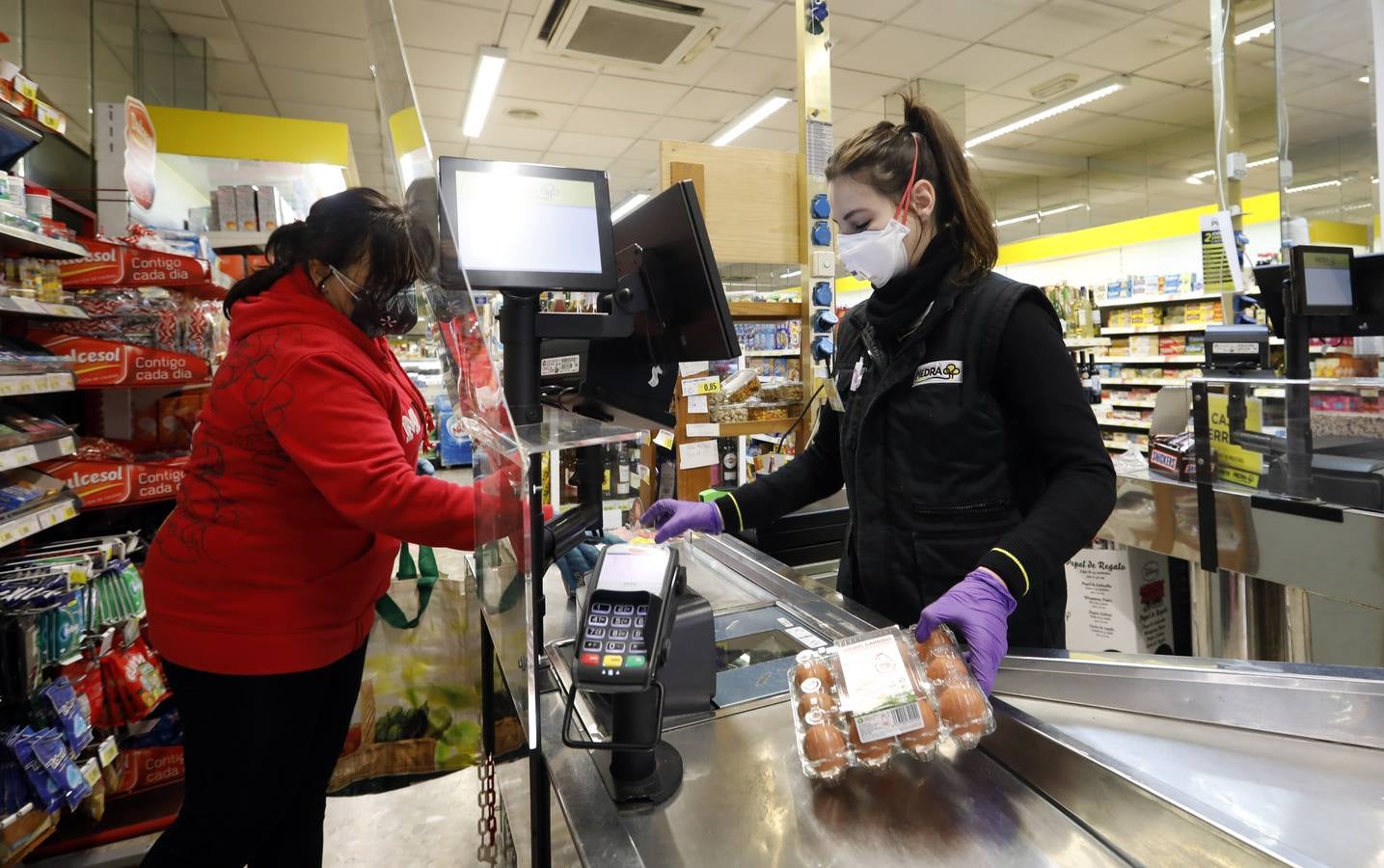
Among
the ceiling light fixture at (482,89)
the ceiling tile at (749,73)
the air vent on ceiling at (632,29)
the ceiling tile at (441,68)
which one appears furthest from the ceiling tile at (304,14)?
the ceiling tile at (749,73)

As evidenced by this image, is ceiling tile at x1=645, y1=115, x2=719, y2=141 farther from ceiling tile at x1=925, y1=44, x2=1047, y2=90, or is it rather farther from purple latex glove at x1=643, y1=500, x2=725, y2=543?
purple latex glove at x1=643, y1=500, x2=725, y2=543

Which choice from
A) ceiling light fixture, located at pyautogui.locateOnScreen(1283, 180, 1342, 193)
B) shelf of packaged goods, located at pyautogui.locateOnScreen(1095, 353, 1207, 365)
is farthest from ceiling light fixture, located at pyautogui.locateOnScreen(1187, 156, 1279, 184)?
shelf of packaged goods, located at pyautogui.locateOnScreen(1095, 353, 1207, 365)

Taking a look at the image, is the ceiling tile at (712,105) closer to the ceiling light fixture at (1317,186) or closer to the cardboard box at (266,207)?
the cardboard box at (266,207)

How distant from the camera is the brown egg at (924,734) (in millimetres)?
808

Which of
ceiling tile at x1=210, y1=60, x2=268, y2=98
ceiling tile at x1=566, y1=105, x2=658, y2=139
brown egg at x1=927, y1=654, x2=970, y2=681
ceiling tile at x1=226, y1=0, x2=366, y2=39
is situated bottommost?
brown egg at x1=927, y1=654, x2=970, y2=681

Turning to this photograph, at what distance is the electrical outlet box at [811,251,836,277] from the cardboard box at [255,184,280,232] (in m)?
3.05

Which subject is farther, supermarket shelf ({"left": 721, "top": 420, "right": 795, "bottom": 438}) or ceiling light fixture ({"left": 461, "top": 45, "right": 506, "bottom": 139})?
ceiling light fixture ({"left": 461, "top": 45, "right": 506, "bottom": 139})

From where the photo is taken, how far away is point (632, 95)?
690 centimetres

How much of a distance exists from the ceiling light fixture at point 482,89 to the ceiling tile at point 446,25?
0.12 m

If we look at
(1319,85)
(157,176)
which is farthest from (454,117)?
(1319,85)

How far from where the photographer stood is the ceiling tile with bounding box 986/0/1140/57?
5609 mm

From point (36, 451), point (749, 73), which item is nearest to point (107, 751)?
point (36, 451)

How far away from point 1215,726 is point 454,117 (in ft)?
26.6

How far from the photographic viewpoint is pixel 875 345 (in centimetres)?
142
